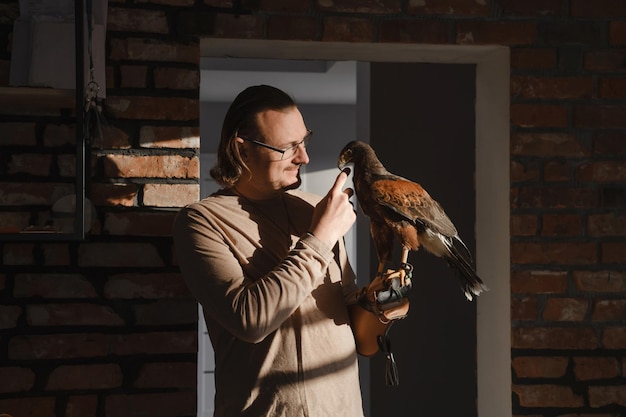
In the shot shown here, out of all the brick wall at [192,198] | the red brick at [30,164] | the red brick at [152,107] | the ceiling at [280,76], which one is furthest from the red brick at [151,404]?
the ceiling at [280,76]

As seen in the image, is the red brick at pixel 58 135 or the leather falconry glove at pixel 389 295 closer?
the leather falconry glove at pixel 389 295

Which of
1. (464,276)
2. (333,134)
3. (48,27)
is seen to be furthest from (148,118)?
(333,134)

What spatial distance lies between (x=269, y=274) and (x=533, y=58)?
3.74 feet

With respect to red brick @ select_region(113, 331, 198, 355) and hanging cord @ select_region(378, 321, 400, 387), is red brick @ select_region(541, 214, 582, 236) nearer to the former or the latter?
hanging cord @ select_region(378, 321, 400, 387)

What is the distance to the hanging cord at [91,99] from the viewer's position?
1897 mm

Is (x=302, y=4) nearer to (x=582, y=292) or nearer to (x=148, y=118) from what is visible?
(x=148, y=118)

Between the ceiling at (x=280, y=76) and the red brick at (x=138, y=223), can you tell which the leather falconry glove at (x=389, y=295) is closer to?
the red brick at (x=138, y=223)

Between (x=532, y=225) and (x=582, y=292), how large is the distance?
23 cm

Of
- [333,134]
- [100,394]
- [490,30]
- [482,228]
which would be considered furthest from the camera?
[333,134]

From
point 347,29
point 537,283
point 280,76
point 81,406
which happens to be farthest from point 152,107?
point 280,76

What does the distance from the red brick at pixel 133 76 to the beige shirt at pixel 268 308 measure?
54cm

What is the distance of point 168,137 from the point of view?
81.9 inches

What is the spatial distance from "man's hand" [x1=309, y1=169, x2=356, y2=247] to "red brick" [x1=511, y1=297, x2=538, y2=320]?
2.81 ft

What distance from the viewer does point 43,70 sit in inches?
74.2
